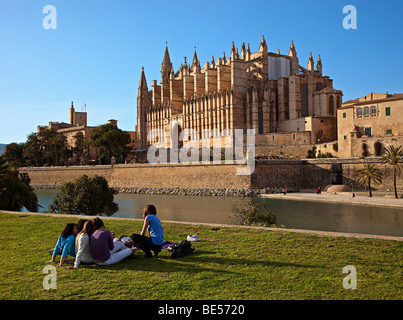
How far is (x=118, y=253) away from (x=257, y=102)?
42009 millimetres

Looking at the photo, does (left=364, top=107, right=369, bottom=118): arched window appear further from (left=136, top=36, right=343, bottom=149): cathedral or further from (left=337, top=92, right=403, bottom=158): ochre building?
(left=136, top=36, right=343, bottom=149): cathedral

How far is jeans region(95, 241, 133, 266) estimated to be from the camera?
579 centimetres

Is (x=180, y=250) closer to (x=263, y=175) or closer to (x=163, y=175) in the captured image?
(x=263, y=175)

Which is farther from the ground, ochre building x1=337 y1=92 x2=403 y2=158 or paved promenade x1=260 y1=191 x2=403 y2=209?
ochre building x1=337 y1=92 x2=403 y2=158

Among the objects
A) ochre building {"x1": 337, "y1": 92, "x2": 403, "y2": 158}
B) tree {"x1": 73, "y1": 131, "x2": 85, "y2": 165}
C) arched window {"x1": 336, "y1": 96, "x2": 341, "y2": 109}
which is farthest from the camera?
tree {"x1": 73, "y1": 131, "x2": 85, "y2": 165}

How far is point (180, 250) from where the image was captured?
20.5 ft

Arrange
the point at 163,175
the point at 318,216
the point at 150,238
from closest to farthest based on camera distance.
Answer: the point at 150,238, the point at 318,216, the point at 163,175

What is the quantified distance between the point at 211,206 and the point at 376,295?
832 inches

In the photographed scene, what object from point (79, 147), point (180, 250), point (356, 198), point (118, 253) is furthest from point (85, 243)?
point (79, 147)

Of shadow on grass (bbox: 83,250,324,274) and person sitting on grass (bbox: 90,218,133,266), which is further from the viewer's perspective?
person sitting on grass (bbox: 90,218,133,266)

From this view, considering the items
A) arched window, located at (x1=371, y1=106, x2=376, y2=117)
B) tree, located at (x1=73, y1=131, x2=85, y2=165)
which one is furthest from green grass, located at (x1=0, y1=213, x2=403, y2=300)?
tree, located at (x1=73, y1=131, x2=85, y2=165)

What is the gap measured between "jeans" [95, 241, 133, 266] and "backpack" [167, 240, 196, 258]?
655mm

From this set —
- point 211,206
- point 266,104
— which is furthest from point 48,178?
point 211,206
